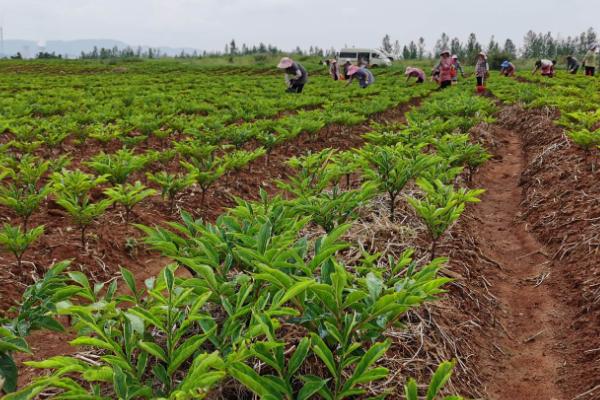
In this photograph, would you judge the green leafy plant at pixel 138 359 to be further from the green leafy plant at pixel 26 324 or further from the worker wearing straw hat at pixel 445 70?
the worker wearing straw hat at pixel 445 70

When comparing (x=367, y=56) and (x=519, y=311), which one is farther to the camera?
(x=367, y=56)

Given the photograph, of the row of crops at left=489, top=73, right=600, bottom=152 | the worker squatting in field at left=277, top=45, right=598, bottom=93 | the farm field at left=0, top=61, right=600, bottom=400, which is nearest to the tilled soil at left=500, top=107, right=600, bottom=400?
the farm field at left=0, top=61, right=600, bottom=400

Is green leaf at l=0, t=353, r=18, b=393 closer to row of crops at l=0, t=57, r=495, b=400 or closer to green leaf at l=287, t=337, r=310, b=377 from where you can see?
row of crops at l=0, t=57, r=495, b=400

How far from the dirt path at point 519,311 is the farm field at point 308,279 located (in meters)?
0.02

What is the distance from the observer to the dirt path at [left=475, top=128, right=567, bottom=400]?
8.86ft

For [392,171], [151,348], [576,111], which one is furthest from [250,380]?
[576,111]

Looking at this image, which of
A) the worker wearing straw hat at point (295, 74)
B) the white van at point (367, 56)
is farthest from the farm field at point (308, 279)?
the white van at point (367, 56)

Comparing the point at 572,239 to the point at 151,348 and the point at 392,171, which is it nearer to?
the point at 392,171

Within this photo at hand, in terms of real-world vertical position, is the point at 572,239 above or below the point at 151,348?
below

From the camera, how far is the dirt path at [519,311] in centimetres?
270

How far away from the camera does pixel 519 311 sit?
348 cm

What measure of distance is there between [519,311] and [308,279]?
90.7 inches

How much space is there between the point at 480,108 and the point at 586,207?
5.28 meters

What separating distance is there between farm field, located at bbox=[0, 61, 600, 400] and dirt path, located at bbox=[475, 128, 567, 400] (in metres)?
0.02
